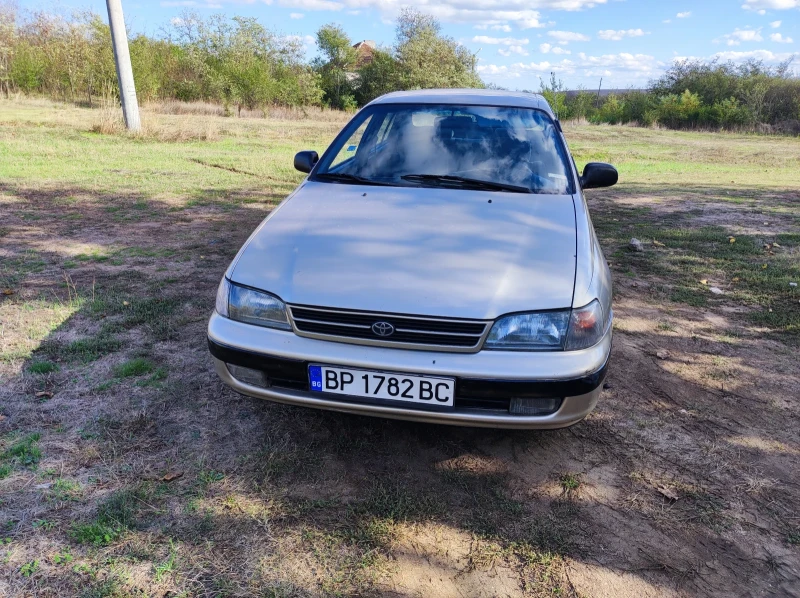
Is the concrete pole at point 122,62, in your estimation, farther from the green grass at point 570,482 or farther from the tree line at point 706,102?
the tree line at point 706,102

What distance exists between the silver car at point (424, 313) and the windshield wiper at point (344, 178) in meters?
0.34

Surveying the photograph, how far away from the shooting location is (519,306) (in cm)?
206

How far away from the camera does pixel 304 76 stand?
125 feet

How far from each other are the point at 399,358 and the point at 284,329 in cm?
49

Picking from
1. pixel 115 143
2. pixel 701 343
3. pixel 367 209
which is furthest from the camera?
pixel 115 143

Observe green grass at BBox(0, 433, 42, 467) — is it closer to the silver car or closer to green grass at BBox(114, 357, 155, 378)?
green grass at BBox(114, 357, 155, 378)

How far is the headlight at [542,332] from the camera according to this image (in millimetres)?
2064

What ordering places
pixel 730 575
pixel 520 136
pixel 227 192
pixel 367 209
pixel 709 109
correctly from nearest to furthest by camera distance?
1. pixel 730 575
2. pixel 367 209
3. pixel 520 136
4. pixel 227 192
5. pixel 709 109

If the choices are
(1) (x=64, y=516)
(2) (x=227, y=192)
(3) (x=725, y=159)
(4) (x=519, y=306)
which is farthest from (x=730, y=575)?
(3) (x=725, y=159)

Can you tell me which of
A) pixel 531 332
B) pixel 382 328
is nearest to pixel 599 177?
pixel 531 332

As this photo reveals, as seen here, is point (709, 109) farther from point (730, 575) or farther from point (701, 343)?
point (730, 575)

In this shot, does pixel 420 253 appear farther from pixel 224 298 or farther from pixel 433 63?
pixel 433 63

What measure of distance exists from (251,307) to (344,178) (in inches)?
47.6

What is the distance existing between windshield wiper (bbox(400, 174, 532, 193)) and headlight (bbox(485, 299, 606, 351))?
1.09m
